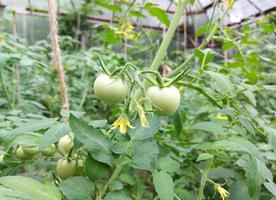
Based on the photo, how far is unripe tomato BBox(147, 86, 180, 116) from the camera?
657mm

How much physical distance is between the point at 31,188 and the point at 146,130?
0.23 m

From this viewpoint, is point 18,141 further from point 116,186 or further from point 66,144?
point 116,186

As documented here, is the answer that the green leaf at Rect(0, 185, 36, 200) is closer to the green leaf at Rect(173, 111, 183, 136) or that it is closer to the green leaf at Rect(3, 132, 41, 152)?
the green leaf at Rect(3, 132, 41, 152)

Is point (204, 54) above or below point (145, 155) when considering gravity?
above

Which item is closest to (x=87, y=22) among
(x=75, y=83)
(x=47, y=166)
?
(x=75, y=83)

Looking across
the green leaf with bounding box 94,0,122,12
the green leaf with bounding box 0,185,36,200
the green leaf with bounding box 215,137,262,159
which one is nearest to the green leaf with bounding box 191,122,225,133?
the green leaf with bounding box 215,137,262,159

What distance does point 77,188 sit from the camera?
615 millimetres

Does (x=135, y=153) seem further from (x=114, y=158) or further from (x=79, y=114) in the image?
(x=79, y=114)

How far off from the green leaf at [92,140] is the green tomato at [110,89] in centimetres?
7

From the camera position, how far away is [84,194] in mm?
611

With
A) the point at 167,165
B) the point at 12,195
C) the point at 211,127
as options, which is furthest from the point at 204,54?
the point at 12,195

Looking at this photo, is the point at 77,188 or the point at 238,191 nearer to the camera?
the point at 77,188

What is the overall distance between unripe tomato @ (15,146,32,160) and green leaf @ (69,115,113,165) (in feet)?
0.88

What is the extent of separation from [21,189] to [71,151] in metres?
A: 0.23
